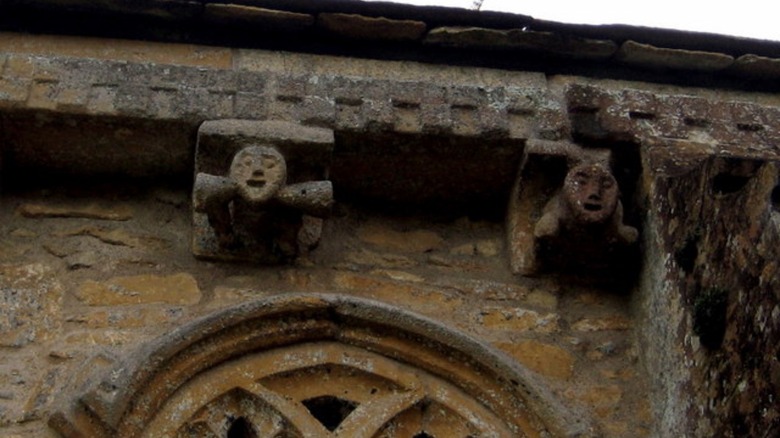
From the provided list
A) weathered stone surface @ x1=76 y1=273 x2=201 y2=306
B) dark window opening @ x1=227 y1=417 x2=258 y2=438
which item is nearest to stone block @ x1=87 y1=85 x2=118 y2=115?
weathered stone surface @ x1=76 y1=273 x2=201 y2=306

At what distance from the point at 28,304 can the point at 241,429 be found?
2.69 feet

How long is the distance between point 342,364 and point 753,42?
2229 millimetres

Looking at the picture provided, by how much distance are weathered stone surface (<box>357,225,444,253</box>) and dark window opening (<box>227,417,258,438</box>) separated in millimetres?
927

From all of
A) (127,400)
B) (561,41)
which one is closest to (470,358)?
(127,400)

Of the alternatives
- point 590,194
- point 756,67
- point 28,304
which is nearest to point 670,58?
point 756,67

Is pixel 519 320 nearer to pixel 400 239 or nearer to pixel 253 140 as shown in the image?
pixel 400 239

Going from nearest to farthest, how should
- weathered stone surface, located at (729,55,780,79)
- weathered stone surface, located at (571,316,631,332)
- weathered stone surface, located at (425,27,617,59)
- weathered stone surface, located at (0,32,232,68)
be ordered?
weathered stone surface, located at (571,316,631,332) → weathered stone surface, located at (0,32,232,68) → weathered stone surface, located at (425,27,617,59) → weathered stone surface, located at (729,55,780,79)

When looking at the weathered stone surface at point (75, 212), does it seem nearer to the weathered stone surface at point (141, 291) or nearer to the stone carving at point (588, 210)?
the weathered stone surface at point (141, 291)

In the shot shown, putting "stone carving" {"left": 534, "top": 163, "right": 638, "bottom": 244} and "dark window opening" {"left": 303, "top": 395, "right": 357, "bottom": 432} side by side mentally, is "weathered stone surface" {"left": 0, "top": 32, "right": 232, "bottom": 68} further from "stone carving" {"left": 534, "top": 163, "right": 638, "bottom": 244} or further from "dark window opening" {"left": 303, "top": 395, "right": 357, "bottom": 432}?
"dark window opening" {"left": 303, "top": 395, "right": 357, "bottom": 432}

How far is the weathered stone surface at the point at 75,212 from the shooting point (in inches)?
194

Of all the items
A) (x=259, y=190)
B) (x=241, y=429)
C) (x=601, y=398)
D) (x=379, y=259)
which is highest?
(x=259, y=190)

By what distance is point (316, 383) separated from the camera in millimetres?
4457

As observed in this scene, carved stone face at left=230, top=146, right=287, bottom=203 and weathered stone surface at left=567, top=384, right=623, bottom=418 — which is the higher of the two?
carved stone face at left=230, top=146, right=287, bottom=203

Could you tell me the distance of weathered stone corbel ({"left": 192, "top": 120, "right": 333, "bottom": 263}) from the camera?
4574mm
